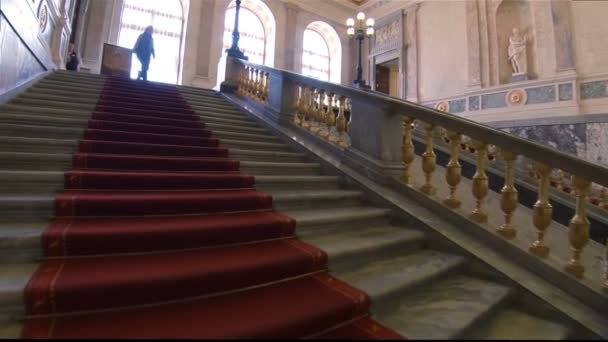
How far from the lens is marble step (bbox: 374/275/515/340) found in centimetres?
139

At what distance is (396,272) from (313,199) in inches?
38.1

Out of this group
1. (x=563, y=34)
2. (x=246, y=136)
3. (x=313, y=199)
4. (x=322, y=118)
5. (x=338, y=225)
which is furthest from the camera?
(x=563, y=34)

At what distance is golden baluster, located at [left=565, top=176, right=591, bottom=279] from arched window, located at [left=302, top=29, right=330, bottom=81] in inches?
502

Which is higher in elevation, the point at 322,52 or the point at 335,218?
the point at 322,52

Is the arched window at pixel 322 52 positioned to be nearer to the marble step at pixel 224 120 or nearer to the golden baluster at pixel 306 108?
the marble step at pixel 224 120

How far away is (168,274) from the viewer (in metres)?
1.41

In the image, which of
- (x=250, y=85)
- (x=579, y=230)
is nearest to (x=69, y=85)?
(x=250, y=85)

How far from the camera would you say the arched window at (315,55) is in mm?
14078

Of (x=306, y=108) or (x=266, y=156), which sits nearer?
(x=266, y=156)

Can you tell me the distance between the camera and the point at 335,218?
2.34m

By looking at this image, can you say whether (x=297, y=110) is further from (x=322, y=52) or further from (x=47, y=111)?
(x=322, y=52)

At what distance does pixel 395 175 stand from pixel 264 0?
12.0 meters

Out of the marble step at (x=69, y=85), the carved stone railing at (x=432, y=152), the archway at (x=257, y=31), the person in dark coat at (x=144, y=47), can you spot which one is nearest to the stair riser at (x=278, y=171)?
the carved stone railing at (x=432, y=152)

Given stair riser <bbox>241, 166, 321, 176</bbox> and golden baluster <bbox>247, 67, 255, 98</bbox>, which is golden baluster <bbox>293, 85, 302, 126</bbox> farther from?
golden baluster <bbox>247, 67, 255, 98</bbox>
